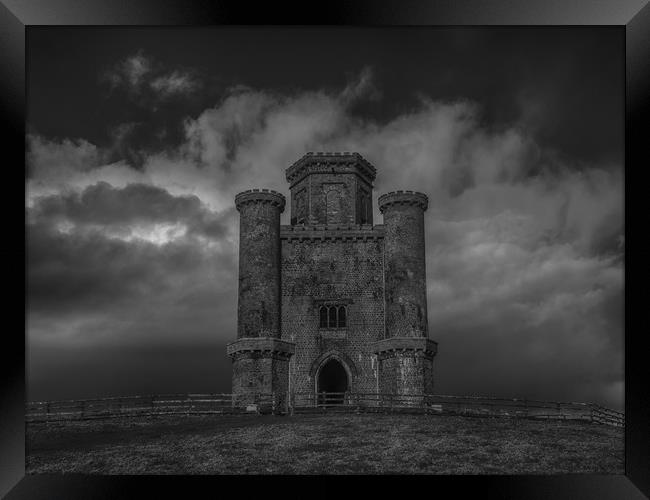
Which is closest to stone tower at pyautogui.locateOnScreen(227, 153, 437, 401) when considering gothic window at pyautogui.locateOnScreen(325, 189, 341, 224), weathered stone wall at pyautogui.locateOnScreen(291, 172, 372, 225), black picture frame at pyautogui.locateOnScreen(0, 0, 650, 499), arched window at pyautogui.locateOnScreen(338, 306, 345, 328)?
arched window at pyautogui.locateOnScreen(338, 306, 345, 328)

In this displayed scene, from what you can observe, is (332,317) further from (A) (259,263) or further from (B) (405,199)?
(B) (405,199)

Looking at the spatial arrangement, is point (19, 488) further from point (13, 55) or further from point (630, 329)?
point (630, 329)

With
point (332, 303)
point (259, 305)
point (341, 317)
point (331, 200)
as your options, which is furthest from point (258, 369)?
point (331, 200)

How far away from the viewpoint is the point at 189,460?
2247 centimetres

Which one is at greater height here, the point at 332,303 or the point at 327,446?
the point at 332,303

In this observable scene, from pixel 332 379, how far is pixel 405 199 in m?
9.94

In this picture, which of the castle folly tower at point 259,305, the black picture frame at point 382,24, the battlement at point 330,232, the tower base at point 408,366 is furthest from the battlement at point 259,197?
the black picture frame at point 382,24

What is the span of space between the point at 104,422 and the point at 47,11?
20.0 metres

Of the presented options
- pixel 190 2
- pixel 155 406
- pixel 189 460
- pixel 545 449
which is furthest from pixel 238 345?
pixel 190 2

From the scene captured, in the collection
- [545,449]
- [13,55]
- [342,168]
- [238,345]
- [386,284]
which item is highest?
[342,168]

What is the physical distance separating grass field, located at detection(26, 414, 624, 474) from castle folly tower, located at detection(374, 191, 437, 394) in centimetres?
616

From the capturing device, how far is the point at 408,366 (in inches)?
1462

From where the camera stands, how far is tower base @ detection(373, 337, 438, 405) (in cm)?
3688

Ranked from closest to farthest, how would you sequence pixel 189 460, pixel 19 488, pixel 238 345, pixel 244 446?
pixel 19 488 < pixel 189 460 < pixel 244 446 < pixel 238 345
